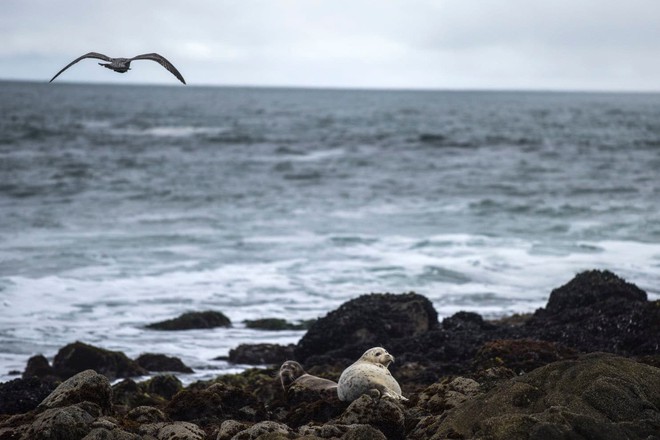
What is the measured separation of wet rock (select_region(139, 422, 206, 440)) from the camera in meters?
6.70

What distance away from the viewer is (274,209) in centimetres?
2647

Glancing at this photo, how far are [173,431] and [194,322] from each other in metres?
6.72

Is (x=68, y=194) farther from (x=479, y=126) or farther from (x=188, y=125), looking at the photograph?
(x=479, y=126)

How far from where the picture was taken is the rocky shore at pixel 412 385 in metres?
6.10

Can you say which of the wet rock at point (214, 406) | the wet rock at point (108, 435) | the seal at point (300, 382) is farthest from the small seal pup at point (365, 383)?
the wet rock at point (108, 435)

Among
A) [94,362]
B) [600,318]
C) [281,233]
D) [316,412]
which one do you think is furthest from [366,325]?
[281,233]

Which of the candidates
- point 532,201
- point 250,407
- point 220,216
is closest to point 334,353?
point 250,407

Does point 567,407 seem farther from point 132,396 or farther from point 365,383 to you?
point 132,396

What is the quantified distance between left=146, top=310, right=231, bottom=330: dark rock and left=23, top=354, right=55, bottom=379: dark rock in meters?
2.59

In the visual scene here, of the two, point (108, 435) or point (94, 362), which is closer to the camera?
point (108, 435)

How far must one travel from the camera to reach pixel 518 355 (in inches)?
375

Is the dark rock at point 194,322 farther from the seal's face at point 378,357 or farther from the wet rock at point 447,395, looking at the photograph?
the wet rock at point 447,395

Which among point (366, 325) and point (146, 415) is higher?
point (146, 415)

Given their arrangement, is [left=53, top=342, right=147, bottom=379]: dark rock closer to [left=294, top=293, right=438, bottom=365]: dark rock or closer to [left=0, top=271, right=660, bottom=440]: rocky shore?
[left=0, top=271, right=660, bottom=440]: rocky shore
